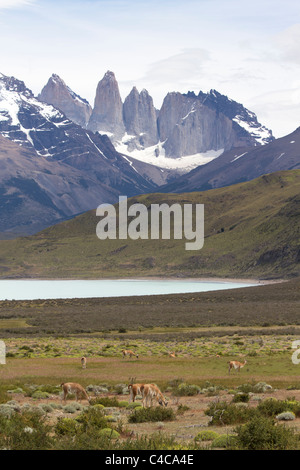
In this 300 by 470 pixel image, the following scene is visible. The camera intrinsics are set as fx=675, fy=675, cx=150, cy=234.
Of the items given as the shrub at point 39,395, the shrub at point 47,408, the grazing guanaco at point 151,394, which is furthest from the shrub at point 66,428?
the shrub at point 39,395

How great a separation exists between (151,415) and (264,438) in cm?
607

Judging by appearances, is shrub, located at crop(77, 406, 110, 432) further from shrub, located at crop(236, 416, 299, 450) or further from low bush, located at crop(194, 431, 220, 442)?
shrub, located at crop(236, 416, 299, 450)

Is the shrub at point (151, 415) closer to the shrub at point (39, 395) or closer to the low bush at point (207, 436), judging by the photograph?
the low bush at point (207, 436)

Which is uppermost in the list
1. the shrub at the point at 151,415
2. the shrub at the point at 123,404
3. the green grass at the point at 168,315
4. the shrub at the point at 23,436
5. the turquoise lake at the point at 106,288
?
the turquoise lake at the point at 106,288

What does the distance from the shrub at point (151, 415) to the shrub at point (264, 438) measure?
5271 mm

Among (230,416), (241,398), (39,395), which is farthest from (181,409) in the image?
(39,395)

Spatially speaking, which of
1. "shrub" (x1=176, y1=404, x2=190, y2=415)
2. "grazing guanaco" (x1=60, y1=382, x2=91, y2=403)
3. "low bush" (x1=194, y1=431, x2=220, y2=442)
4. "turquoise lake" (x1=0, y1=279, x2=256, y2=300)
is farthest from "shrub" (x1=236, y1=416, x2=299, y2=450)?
"turquoise lake" (x1=0, y1=279, x2=256, y2=300)

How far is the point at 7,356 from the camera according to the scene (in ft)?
145

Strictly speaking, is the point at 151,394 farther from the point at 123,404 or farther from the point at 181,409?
the point at 123,404

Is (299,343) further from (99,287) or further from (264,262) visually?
(264,262)

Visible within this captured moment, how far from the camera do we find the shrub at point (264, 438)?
1330 centimetres

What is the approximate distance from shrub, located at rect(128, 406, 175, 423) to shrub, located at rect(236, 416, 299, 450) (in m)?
5.27
